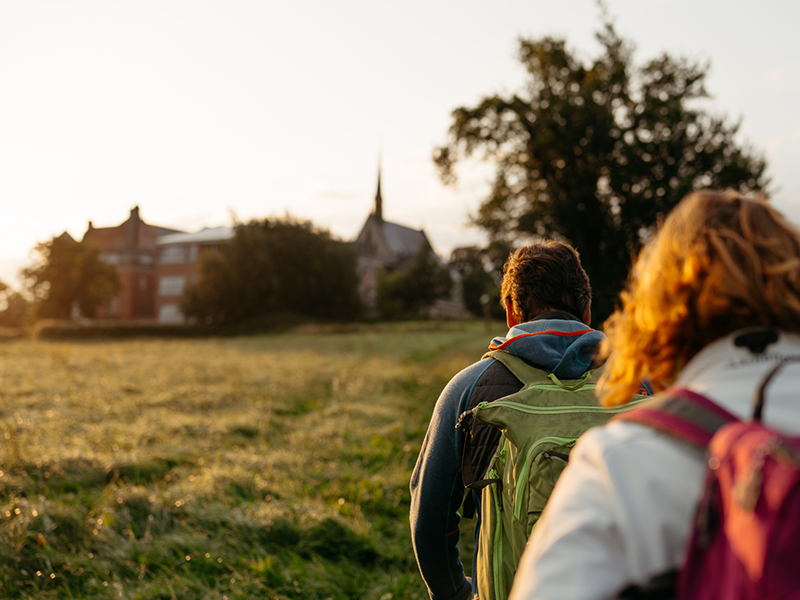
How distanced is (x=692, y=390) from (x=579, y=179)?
2681 cm

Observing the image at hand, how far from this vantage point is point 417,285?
2509 inches

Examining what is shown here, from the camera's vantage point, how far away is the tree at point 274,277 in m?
51.2

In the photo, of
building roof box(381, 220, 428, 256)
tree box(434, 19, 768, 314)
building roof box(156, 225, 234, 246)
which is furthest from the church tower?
tree box(434, 19, 768, 314)

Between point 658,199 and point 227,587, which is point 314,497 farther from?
point 658,199

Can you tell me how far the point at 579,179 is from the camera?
86.0 ft

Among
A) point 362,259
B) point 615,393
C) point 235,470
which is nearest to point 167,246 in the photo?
point 362,259

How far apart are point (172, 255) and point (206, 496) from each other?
237 feet

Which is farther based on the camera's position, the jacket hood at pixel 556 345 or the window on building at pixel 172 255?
the window on building at pixel 172 255

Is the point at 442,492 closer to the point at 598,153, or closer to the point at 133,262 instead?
the point at 598,153

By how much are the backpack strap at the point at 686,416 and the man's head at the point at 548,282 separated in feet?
4.12

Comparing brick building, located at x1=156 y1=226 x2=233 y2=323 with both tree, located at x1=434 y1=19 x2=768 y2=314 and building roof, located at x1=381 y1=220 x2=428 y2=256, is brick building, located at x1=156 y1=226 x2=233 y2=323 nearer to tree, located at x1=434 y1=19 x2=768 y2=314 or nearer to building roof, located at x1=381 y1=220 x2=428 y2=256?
building roof, located at x1=381 y1=220 x2=428 y2=256

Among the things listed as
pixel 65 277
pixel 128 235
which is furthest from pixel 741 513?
pixel 128 235

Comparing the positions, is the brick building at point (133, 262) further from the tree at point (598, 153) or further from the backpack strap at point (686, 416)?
the backpack strap at point (686, 416)

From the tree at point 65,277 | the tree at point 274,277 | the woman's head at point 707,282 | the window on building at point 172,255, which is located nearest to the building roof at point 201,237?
the window on building at point 172,255
